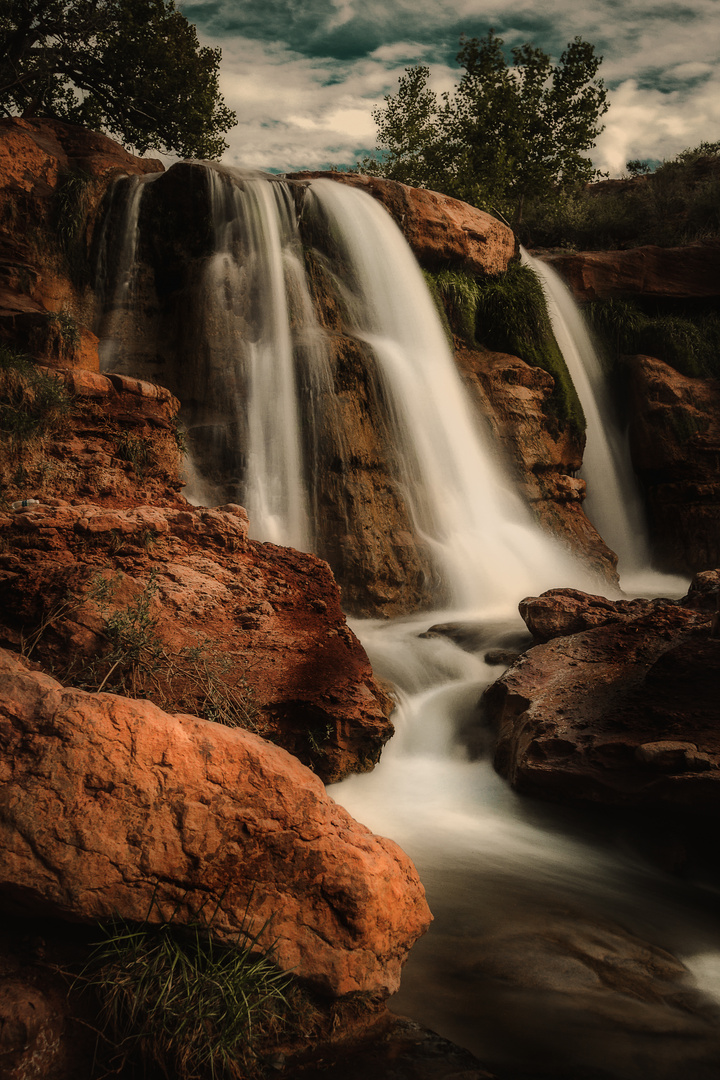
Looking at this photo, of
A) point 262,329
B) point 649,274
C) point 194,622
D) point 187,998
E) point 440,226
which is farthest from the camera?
point 649,274

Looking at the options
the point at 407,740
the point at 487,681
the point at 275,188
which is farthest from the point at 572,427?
the point at 407,740

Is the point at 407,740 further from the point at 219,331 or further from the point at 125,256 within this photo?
the point at 125,256

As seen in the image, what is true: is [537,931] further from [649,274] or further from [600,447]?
[649,274]

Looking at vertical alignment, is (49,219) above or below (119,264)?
above

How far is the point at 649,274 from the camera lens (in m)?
15.0

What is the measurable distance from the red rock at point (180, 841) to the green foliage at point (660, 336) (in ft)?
45.2

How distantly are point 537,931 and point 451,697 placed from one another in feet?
9.50

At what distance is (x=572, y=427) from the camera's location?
13.0 metres

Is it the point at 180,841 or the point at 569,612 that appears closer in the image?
the point at 180,841

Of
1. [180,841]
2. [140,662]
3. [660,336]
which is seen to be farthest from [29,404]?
[660,336]

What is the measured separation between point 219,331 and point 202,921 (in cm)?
831

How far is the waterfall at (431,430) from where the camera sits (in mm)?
9641

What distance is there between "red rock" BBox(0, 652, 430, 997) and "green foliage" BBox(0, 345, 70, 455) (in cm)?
339

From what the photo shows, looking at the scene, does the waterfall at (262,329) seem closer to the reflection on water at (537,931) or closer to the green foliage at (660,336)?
the reflection on water at (537,931)
